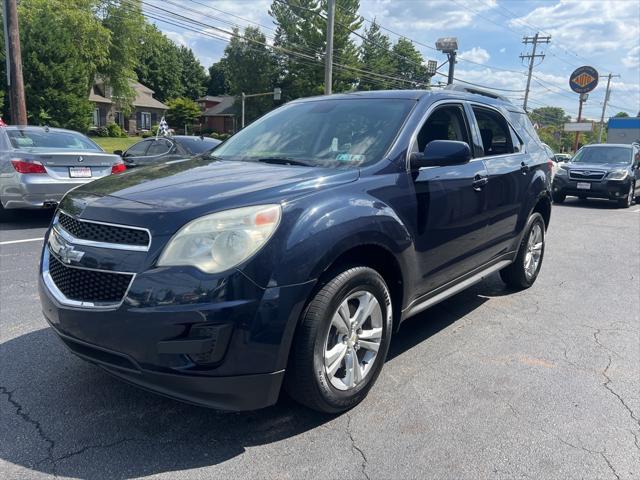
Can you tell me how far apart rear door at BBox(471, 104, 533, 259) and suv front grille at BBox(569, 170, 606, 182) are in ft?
33.5

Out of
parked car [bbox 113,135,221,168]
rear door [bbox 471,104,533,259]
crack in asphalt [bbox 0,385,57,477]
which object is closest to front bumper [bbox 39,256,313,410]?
crack in asphalt [bbox 0,385,57,477]

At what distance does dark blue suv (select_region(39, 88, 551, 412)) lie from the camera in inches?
87.9

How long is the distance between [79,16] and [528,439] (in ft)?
145

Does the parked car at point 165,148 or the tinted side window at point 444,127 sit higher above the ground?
the tinted side window at point 444,127

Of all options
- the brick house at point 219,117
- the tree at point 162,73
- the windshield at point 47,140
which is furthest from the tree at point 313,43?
the windshield at point 47,140

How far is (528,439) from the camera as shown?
265 cm

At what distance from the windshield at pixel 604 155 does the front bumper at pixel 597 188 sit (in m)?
1.17

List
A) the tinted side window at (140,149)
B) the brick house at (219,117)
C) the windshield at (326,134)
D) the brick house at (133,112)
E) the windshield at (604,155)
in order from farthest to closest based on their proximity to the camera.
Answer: the brick house at (219,117) → the brick house at (133,112) → the windshield at (604,155) → the tinted side window at (140,149) → the windshield at (326,134)

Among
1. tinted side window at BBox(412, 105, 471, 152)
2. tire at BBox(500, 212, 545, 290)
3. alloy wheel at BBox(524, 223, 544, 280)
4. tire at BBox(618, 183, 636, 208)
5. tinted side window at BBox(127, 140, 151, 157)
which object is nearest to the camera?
tinted side window at BBox(412, 105, 471, 152)

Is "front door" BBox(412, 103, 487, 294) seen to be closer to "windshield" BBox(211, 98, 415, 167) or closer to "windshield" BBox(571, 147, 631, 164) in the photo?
"windshield" BBox(211, 98, 415, 167)

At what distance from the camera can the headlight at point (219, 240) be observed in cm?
225

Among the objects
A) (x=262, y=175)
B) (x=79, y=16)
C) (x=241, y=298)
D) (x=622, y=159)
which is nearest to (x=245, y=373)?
(x=241, y=298)

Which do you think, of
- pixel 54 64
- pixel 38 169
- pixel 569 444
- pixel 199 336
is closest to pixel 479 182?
pixel 569 444

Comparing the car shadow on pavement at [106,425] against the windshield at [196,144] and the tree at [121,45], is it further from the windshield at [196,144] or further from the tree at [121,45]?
the tree at [121,45]
